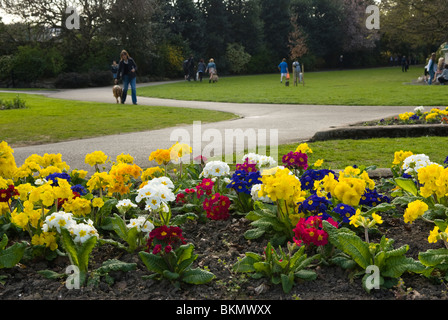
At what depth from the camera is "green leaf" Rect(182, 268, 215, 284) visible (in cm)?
274

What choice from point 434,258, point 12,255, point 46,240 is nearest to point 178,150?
point 46,240

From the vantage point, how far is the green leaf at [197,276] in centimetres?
274

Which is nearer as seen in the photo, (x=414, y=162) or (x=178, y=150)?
(x=414, y=162)

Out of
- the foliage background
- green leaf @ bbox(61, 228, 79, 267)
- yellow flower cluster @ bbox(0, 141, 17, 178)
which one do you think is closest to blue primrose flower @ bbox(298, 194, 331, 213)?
green leaf @ bbox(61, 228, 79, 267)

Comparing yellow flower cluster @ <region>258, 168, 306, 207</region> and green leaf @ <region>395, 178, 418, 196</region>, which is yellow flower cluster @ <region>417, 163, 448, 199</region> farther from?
yellow flower cluster @ <region>258, 168, 306, 207</region>

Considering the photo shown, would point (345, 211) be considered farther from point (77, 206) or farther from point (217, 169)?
point (77, 206)

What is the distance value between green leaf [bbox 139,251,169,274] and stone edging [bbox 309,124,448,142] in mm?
5944

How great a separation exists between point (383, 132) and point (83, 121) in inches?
299

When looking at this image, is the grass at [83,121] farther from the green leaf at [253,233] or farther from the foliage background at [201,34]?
the foliage background at [201,34]

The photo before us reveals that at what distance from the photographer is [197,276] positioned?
2.76 m

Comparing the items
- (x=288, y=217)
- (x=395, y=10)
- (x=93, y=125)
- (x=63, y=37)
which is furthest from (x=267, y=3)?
(x=288, y=217)
